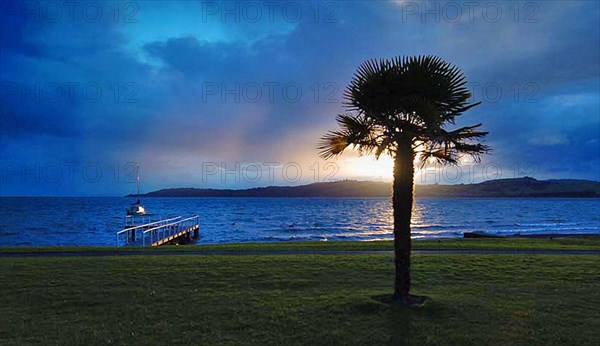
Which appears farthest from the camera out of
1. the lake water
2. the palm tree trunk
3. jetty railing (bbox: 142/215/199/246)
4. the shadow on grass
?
the lake water

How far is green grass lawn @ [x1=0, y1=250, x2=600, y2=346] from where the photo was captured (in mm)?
7262

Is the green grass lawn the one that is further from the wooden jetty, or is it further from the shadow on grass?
the wooden jetty

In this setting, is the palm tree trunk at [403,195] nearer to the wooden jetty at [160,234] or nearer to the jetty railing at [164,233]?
the jetty railing at [164,233]

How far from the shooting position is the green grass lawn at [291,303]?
7262mm

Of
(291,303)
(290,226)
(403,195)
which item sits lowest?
(290,226)

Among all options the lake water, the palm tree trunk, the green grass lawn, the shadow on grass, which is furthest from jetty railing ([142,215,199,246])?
the palm tree trunk

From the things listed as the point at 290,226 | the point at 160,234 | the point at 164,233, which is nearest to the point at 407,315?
the point at 164,233

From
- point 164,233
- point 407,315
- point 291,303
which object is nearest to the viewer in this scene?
point 407,315

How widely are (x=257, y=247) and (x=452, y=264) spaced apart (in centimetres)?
904

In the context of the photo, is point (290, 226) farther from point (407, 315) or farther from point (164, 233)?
point (407, 315)

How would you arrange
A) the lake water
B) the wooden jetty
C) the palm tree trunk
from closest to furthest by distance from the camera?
the palm tree trunk
the wooden jetty
the lake water

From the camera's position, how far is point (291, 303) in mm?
9188

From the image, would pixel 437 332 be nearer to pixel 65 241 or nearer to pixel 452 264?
pixel 452 264

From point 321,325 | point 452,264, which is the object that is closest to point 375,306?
point 321,325
